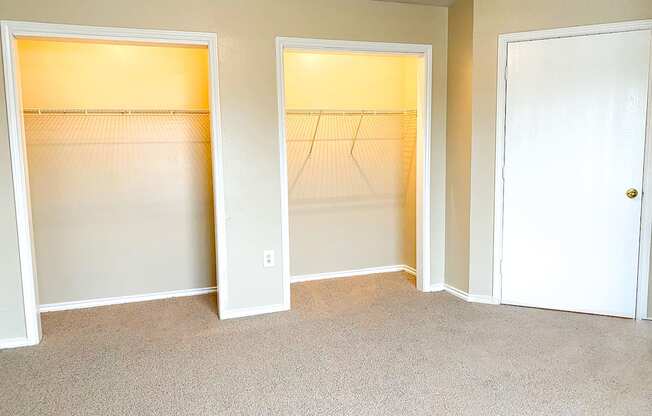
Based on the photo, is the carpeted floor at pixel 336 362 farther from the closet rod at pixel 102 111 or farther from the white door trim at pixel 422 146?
the closet rod at pixel 102 111

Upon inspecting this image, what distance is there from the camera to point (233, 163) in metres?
3.28

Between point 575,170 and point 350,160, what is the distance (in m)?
1.86

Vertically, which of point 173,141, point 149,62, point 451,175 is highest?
point 149,62

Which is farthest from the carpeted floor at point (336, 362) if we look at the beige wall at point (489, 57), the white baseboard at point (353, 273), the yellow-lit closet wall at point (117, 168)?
the white baseboard at point (353, 273)

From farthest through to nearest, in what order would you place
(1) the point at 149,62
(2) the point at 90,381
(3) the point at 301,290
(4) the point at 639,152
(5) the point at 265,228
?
(3) the point at 301,290
(1) the point at 149,62
(5) the point at 265,228
(4) the point at 639,152
(2) the point at 90,381

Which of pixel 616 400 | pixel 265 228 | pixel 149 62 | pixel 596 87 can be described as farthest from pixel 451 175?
pixel 149 62

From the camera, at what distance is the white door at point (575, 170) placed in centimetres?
312

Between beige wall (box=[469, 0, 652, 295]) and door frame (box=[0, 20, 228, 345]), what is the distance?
1854 mm

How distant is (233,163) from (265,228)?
0.51 m

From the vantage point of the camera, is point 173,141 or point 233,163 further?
point 173,141

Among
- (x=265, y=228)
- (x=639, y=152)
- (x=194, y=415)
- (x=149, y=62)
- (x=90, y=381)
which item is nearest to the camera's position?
(x=194, y=415)

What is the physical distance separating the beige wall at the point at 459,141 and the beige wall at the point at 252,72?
1.09 feet

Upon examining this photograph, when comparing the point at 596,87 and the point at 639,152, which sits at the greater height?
the point at 596,87

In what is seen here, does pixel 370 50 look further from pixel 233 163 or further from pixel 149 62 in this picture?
pixel 149 62
